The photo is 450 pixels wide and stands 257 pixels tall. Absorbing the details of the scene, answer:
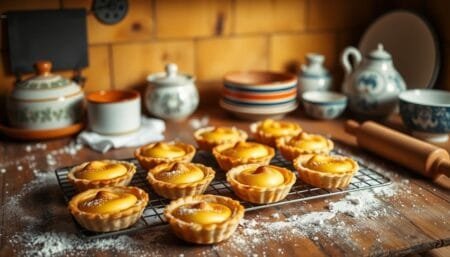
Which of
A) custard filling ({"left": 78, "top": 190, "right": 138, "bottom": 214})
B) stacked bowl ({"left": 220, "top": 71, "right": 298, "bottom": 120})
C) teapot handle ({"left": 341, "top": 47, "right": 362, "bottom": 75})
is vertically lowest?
custard filling ({"left": 78, "top": 190, "right": 138, "bottom": 214})

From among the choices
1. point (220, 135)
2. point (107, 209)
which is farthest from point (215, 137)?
point (107, 209)

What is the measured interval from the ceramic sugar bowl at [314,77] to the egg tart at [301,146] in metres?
0.44

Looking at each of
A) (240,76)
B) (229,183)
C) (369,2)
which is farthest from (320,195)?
(369,2)

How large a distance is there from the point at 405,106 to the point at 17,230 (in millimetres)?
961

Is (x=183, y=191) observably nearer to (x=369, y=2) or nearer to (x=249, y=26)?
(x=249, y=26)

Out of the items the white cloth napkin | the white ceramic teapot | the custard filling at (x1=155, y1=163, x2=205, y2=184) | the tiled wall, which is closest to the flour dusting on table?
the custard filling at (x1=155, y1=163, x2=205, y2=184)

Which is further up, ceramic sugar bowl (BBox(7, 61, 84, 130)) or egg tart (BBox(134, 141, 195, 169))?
ceramic sugar bowl (BBox(7, 61, 84, 130))

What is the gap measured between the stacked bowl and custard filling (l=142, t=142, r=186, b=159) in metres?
0.37

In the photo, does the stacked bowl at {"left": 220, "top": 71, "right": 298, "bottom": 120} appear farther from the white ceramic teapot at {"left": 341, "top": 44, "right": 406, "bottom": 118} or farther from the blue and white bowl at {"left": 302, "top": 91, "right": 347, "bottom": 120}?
the white ceramic teapot at {"left": 341, "top": 44, "right": 406, "bottom": 118}

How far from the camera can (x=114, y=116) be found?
1.33m

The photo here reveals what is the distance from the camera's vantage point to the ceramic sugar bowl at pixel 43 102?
1.29 metres

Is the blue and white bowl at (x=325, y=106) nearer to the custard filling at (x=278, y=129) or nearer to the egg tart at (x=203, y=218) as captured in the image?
the custard filling at (x=278, y=129)

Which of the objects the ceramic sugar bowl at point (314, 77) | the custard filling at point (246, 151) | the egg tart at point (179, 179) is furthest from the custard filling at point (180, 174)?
the ceramic sugar bowl at point (314, 77)

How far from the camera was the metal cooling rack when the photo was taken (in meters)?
0.89
